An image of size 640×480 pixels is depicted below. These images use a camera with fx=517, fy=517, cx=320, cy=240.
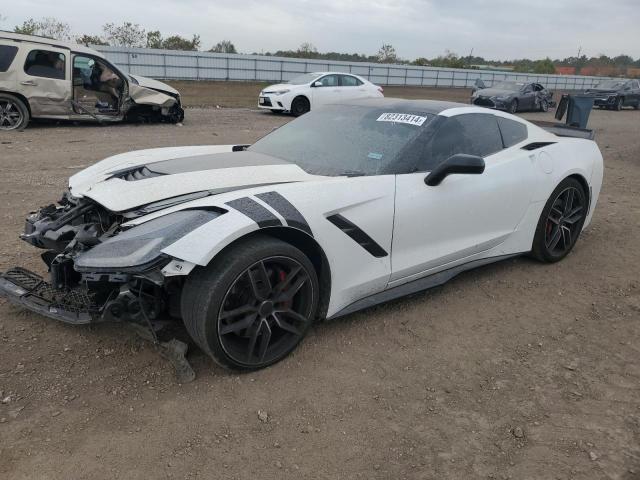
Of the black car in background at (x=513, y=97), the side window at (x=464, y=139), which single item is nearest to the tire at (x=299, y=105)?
the black car in background at (x=513, y=97)

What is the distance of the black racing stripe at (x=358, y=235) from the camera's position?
2967mm

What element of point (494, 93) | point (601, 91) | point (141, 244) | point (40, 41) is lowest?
point (141, 244)

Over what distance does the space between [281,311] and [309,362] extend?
1.25 ft

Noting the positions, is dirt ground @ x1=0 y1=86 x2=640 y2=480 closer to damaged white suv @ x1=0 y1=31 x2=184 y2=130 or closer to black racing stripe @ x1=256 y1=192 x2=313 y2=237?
black racing stripe @ x1=256 y1=192 x2=313 y2=237

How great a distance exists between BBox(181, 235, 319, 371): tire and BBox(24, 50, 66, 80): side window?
9.87 m

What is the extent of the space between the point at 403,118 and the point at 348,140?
17.3 inches

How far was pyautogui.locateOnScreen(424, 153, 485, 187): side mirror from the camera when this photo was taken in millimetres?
3197

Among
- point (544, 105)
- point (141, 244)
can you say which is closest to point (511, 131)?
point (141, 244)

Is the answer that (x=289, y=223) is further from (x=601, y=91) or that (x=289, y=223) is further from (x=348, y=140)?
(x=601, y=91)

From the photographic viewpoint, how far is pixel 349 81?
667 inches

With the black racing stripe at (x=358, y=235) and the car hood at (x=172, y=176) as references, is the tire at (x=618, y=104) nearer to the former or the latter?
the car hood at (x=172, y=176)

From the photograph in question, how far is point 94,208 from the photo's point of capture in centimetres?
312

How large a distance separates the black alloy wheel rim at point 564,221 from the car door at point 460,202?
0.53 meters

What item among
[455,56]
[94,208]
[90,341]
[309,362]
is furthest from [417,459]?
[455,56]
